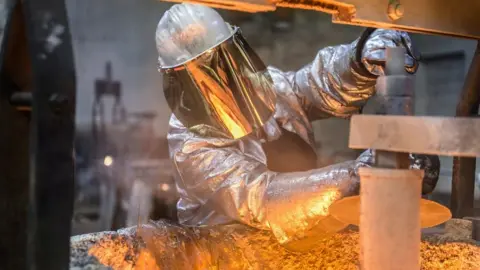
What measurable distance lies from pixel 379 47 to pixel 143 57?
2527 millimetres

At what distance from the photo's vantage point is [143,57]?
150 inches

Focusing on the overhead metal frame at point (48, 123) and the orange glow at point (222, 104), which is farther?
the orange glow at point (222, 104)

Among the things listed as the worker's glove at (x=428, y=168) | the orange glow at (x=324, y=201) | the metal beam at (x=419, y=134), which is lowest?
the orange glow at (x=324, y=201)

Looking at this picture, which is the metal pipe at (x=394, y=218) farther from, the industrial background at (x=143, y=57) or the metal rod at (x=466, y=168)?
the industrial background at (x=143, y=57)

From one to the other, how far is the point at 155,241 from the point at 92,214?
2259mm

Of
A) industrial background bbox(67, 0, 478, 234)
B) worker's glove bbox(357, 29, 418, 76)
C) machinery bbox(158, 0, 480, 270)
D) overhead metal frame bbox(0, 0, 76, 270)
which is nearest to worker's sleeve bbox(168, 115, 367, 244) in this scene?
worker's glove bbox(357, 29, 418, 76)

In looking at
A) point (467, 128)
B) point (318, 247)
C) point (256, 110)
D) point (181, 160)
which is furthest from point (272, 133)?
point (467, 128)

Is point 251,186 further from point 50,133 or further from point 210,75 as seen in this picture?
point 50,133

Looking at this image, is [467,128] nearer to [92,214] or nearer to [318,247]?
[318,247]

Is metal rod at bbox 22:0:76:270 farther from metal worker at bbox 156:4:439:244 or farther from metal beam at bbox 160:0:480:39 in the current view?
metal worker at bbox 156:4:439:244

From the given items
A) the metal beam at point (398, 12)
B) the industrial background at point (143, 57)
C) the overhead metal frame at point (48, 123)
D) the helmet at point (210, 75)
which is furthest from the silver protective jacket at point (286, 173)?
the industrial background at point (143, 57)

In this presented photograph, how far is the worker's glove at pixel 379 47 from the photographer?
5.22ft

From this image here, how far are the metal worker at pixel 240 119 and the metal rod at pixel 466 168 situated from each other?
261mm

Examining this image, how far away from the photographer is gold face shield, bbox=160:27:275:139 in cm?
182
